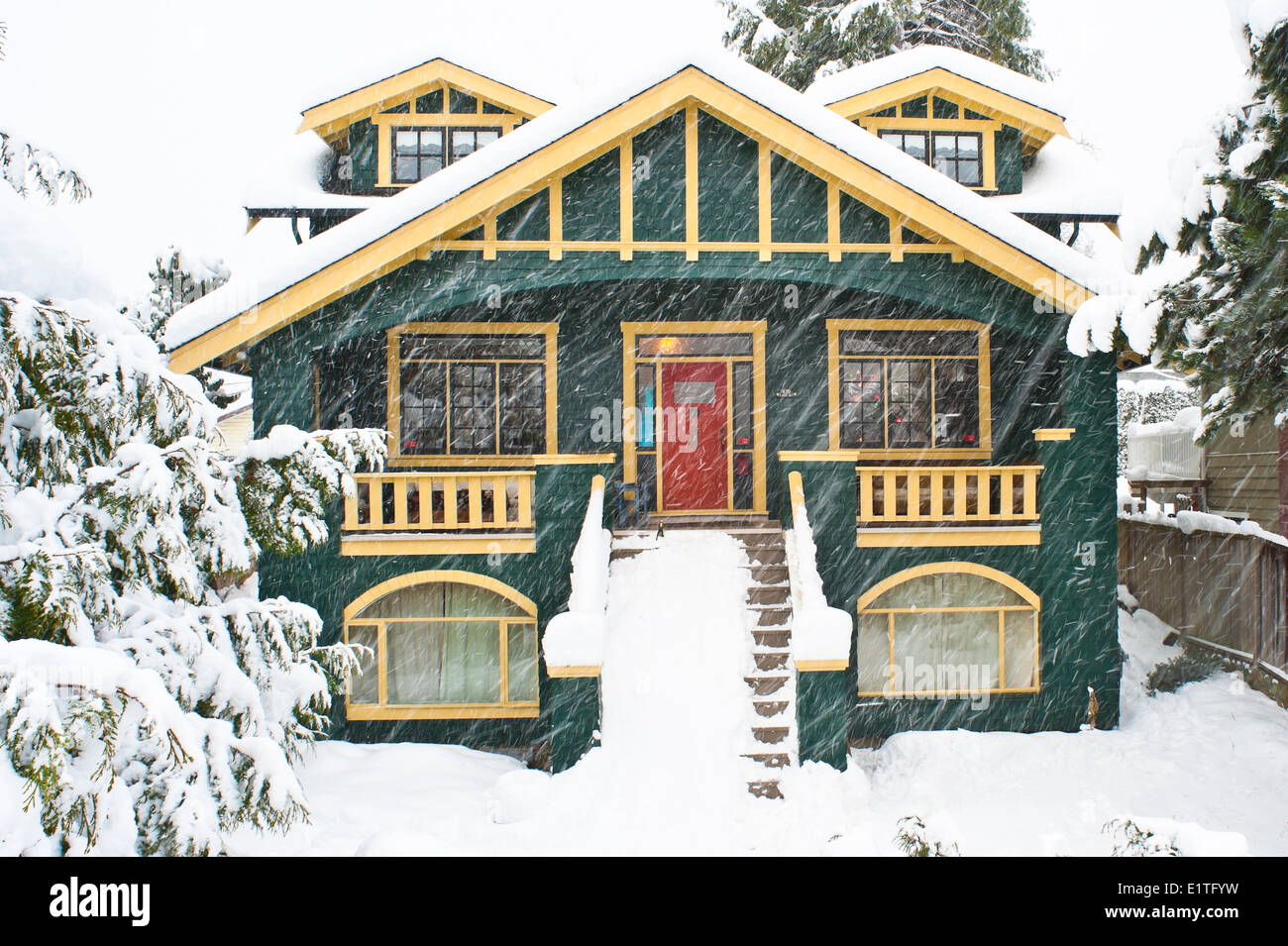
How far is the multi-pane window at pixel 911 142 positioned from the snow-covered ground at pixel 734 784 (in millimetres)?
8143

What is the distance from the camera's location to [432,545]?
9648 millimetres

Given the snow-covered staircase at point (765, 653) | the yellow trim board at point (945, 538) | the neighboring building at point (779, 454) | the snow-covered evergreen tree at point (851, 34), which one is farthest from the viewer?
the snow-covered evergreen tree at point (851, 34)

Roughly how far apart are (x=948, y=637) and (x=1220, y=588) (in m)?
3.88

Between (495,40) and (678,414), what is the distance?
22.5ft

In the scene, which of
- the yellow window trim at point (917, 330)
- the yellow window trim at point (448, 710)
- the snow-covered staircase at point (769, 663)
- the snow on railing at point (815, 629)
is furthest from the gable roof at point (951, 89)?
the yellow window trim at point (448, 710)

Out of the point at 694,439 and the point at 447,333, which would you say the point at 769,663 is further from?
the point at 447,333

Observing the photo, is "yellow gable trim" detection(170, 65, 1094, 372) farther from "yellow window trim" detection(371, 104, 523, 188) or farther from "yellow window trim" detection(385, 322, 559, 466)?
"yellow window trim" detection(371, 104, 523, 188)

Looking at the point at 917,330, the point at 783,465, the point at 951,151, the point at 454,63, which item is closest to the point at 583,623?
the point at 783,465

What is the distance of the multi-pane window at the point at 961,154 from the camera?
42.6 feet

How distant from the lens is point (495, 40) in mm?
13164

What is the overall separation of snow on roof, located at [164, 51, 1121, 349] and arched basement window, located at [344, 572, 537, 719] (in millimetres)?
3688

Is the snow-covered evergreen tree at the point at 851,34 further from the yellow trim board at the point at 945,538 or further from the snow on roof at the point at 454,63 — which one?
the yellow trim board at the point at 945,538

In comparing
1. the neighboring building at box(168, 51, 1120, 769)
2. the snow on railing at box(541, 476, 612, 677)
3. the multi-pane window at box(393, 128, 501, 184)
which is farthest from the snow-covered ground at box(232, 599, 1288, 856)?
the multi-pane window at box(393, 128, 501, 184)
